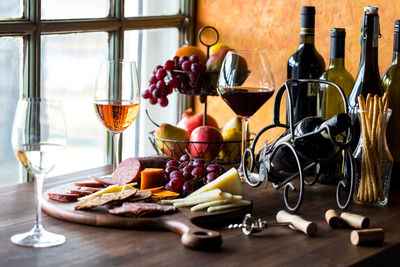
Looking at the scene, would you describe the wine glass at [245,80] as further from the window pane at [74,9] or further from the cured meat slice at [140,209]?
the window pane at [74,9]

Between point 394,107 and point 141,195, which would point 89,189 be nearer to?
point 141,195

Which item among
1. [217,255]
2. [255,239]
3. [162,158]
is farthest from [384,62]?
[217,255]

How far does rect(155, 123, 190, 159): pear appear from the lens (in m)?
1.63

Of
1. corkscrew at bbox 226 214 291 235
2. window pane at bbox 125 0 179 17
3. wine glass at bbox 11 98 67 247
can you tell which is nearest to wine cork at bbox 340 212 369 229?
corkscrew at bbox 226 214 291 235

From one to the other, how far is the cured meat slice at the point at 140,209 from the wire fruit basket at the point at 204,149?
1.46ft

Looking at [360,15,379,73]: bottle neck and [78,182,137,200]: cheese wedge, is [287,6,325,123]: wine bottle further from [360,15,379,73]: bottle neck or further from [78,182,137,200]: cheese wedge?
[78,182,137,200]: cheese wedge

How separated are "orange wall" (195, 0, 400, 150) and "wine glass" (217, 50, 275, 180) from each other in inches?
19.9

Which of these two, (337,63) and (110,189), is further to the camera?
(337,63)

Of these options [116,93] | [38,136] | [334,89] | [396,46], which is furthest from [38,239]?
[396,46]

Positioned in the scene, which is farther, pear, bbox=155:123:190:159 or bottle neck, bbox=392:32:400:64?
pear, bbox=155:123:190:159

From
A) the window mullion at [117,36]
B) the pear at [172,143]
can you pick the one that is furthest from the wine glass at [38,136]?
the window mullion at [117,36]

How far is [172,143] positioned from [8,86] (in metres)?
0.46

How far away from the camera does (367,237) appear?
40.7 inches

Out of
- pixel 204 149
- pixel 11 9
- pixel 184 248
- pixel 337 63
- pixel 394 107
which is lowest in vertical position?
pixel 184 248
